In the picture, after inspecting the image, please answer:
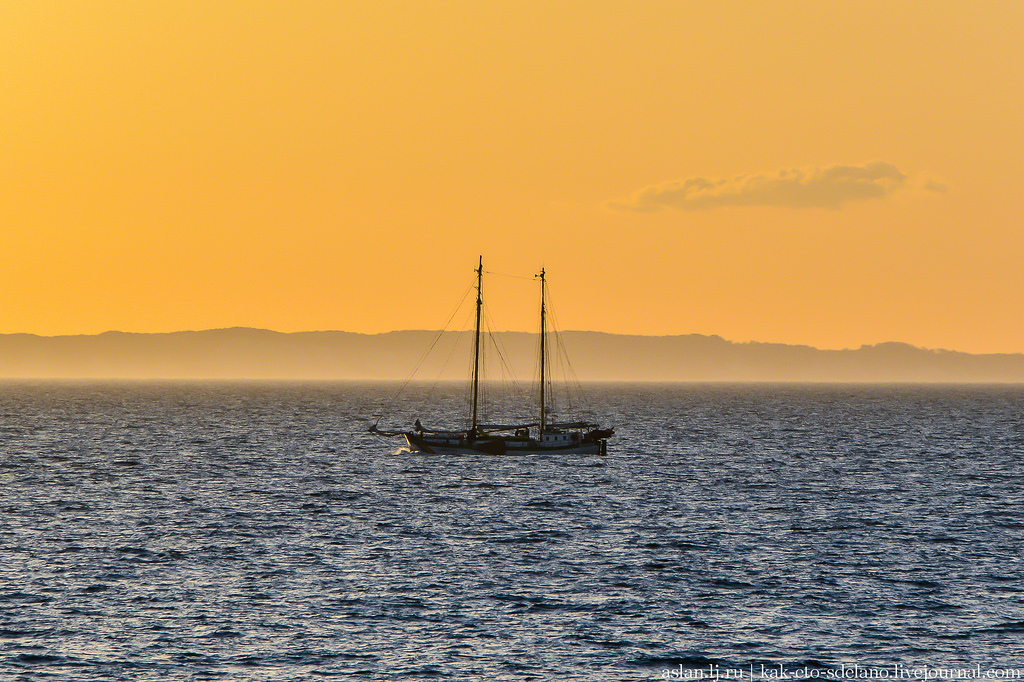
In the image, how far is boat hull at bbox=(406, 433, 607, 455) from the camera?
340 feet

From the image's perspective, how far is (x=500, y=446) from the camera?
104 meters

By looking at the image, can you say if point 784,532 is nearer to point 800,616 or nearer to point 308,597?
point 800,616

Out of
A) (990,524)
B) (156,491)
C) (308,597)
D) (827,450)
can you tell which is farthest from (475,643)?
(827,450)

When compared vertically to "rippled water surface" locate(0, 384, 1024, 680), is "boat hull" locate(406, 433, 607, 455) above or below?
above

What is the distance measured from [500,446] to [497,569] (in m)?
54.3

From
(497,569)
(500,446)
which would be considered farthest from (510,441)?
(497,569)

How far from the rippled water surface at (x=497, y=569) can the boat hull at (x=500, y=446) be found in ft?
16.5

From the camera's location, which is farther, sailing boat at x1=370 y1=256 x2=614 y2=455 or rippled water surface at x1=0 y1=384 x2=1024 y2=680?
sailing boat at x1=370 y1=256 x2=614 y2=455

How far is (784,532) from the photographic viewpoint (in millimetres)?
A: 60594

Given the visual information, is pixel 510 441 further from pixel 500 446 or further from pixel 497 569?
pixel 497 569

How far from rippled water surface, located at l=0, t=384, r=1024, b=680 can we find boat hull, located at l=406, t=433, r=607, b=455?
503 centimetres

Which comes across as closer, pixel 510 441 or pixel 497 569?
pixel 497 569

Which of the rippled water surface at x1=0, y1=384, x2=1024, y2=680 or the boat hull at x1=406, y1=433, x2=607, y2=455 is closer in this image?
the rippled water surface at x1=0, y1=384, x2=1024, y2=680

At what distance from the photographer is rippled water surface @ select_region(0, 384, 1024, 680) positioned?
36.2m
